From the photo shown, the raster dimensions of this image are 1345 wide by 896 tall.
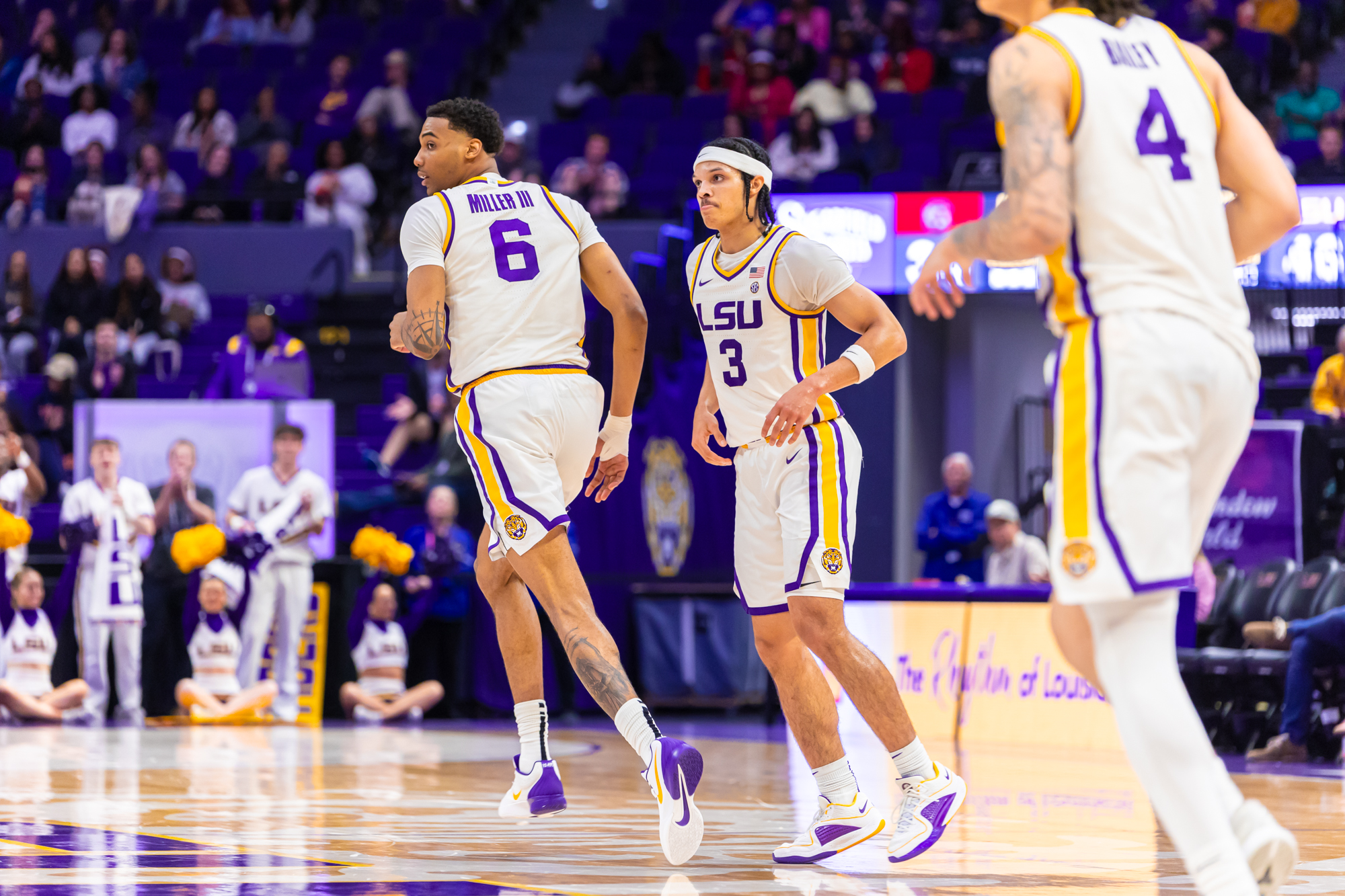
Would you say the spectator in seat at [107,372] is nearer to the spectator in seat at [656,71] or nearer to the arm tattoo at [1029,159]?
the spectator in seat at [656,71]

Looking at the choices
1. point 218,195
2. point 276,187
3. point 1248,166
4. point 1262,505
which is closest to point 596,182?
point 276,187

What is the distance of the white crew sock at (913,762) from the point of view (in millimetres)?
5004

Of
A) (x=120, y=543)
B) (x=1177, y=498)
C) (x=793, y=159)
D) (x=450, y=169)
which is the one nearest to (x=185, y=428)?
(x=120, y=543)

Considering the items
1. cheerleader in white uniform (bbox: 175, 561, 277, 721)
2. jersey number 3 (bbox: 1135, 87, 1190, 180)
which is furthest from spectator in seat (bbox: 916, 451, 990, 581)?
jersey number 3 (bbox: 1135, 87, 1190, 180)

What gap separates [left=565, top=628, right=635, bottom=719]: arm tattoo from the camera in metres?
4.93

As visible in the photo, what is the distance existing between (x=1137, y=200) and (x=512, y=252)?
2442mm

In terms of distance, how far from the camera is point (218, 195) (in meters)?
18.0

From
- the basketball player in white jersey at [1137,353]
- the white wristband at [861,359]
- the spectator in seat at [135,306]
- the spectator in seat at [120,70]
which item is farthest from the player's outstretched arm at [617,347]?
the spectator in seat at [120,70]

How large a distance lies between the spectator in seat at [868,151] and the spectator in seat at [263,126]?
6.58 metres

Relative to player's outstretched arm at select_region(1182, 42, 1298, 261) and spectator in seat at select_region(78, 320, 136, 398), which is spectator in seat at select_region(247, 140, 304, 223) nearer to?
spectator in seat at select_region(78, 320, 136, 398)

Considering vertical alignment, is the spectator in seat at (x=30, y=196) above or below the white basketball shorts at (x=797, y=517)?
above

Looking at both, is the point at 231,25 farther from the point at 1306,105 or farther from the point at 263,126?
the point at 1306,105

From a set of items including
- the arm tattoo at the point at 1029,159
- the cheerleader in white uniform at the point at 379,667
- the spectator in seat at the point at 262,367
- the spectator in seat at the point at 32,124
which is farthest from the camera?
the spectator in seat at the point at 32,124

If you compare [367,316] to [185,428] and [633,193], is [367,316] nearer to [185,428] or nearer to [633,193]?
[633,193]
